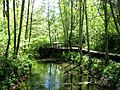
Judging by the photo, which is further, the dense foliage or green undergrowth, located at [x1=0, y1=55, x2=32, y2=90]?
the dense foliage

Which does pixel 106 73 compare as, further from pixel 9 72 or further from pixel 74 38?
pixel 74 38

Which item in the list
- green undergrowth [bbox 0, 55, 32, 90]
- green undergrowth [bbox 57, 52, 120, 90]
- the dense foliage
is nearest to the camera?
green undergrowth [bbox 0, 55, 32, 90]

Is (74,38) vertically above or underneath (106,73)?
above

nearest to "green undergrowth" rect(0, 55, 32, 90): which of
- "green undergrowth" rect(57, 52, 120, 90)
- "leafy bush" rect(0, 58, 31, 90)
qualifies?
"leafy bush" rect(0, 58, 31, 90)

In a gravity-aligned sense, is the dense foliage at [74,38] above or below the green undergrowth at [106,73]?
above

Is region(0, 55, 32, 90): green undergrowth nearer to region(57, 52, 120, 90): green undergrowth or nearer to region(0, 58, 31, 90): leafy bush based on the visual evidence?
region(0, 58, 31, 90): leafy bush

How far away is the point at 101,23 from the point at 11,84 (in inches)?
602

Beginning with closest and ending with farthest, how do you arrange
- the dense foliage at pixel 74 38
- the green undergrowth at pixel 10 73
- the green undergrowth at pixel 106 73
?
1. the green undergrowth at pixel 10 73
2. the green undergrowth at pixel 106 73
3. the dense foliage at pixel 74 38

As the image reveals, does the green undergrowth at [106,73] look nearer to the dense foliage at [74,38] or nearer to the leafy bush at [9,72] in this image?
the dense foliage at [74,38]

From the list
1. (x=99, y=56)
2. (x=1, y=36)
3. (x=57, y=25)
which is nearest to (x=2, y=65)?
(x=1, y=36)

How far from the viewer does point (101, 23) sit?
94.0ft

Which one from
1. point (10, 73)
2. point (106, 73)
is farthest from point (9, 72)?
point (106, 73)

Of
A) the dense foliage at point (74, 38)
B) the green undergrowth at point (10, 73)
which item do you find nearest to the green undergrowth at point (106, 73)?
the dense foliage at point (74, 38)

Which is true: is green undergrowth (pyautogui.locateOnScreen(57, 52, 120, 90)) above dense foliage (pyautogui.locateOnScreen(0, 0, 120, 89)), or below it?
below
